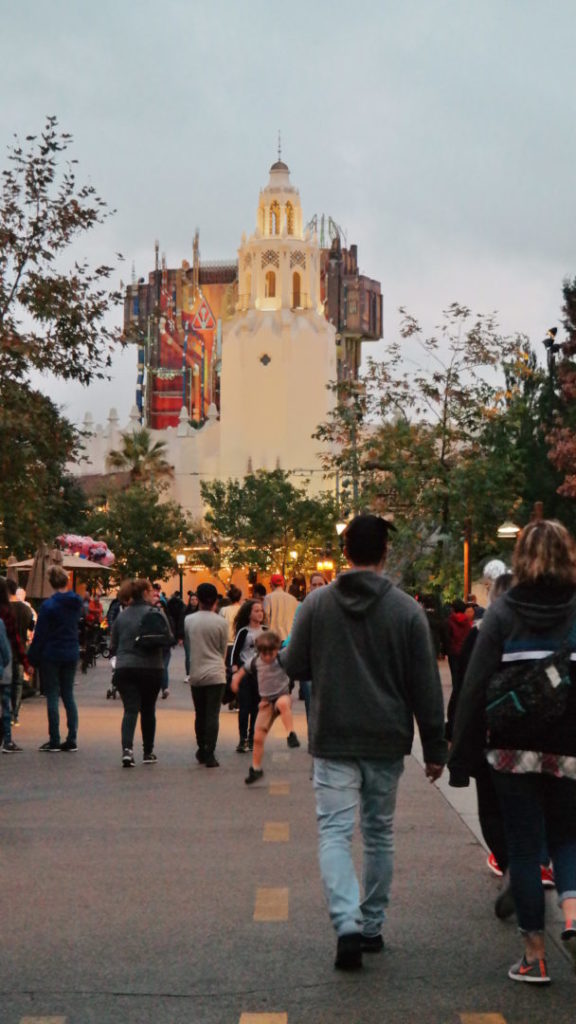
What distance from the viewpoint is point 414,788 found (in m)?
15.0

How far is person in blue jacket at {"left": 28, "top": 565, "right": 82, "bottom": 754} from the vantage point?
1806 centimetres

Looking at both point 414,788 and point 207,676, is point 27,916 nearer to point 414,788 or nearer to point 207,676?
point 414,788

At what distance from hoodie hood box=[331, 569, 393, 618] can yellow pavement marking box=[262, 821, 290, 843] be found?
160 inches

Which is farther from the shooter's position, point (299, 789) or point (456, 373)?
point (456, 373)

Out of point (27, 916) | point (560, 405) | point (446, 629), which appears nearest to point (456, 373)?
point (560, 405)

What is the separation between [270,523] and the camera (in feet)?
276

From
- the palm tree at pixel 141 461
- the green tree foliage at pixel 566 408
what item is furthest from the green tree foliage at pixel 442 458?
the palm tree at pixel 141 461

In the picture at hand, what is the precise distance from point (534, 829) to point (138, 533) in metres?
78.8

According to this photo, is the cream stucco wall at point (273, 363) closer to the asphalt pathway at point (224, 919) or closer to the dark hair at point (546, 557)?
the asphalt pathway at point (224, 919)

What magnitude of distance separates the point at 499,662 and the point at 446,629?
707 inches

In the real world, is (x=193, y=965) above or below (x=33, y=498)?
below

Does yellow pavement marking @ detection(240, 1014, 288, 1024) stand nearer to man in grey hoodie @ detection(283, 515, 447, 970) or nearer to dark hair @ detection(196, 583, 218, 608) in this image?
man in grey hoodie @ detection(283, 515, 447, 970)

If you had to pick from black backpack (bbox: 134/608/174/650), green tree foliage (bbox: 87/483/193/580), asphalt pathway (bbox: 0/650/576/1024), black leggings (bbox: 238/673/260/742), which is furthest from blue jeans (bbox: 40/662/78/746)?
green tree foliage (bbox: 87/483/193/580)

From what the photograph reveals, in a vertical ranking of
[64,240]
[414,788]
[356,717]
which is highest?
[64,240]
